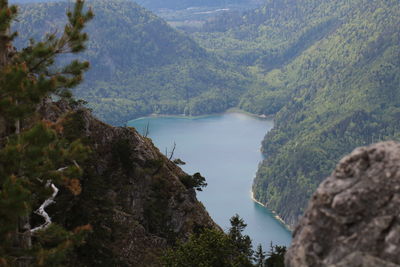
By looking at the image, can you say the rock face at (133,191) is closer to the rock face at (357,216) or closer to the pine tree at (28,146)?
the pine tree at (28,146)

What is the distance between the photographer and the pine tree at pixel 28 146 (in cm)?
1853

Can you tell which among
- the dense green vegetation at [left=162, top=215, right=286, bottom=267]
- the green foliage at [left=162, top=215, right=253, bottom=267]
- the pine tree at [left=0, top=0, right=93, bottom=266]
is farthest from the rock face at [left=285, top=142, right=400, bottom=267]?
the green foliage at [left=162, top=215, right=253, bottom=267]

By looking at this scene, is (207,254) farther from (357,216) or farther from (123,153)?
(357,216)

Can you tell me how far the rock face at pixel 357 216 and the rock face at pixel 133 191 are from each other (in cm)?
2531

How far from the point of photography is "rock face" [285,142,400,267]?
460 inches

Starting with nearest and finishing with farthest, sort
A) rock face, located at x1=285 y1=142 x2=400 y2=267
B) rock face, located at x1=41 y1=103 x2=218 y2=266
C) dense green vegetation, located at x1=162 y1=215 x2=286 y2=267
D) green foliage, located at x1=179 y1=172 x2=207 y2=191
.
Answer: rock face, located at x1=285 y1=142 x2=400 y2=267 → dense green vegetation, located at x1=162 y1=215 x2=286 y2=267 → rock face, located at x1=41 y1=103 x2=218 y2=266 → green foliage, located at x1=179 y1=172 x2=207 y2=191

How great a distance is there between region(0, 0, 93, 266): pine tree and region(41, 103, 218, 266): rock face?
15.7m

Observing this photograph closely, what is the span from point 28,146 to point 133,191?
31.7 meters

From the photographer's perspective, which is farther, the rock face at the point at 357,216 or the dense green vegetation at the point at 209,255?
the dense green vegetation at the point at 209,255

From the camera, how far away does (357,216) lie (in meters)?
12.1

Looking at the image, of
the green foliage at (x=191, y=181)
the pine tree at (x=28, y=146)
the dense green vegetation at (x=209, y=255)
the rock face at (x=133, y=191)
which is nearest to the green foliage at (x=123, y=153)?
the rock face at (x=133, y=191)

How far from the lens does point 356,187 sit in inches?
482

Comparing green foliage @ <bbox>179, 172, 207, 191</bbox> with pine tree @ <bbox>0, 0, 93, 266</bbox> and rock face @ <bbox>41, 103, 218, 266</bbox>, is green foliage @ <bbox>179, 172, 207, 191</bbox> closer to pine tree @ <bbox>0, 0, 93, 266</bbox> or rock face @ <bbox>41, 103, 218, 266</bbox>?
rock face @ <bbox>41, 103, 218, 266</bbox>

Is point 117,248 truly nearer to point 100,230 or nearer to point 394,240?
point 100,230
